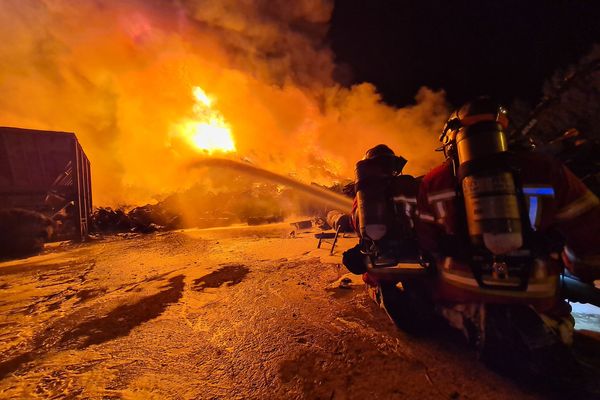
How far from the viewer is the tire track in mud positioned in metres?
2.71

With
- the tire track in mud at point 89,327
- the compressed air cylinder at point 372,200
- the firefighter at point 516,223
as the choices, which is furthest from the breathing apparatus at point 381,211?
the tire track in mud at point 89,327

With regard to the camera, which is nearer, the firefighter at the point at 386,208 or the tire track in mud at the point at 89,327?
the tire track in mud at the point at 89,327

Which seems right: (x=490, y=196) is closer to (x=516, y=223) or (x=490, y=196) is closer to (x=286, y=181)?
(x=516, y=223)

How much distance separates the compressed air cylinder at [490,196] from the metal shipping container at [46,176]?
14.6m

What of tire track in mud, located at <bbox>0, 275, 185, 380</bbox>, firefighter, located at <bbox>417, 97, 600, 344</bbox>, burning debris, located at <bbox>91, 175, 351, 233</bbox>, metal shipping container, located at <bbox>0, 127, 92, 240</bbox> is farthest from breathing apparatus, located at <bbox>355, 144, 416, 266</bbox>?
metal shipping container, located at <bbox>0, 127, 92, 240</bbox>

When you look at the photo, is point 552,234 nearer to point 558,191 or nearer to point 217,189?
point 558,191

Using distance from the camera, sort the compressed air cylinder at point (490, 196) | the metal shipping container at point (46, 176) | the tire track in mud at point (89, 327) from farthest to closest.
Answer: the metal shipping container at point (46, 176)
the tire track in mud at point (89, 327)
the compressed air cylinder at point (490, 196)

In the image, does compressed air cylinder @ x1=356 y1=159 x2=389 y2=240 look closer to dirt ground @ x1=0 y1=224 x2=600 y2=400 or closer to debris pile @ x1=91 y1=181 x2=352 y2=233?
dirt ground @ x1=0 y1=224 x2=600 y2=400

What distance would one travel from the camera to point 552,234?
6.78ft

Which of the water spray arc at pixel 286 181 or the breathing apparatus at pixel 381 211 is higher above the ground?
the water spray arc at pixel 286 181

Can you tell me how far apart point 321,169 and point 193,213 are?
9972 millimetres

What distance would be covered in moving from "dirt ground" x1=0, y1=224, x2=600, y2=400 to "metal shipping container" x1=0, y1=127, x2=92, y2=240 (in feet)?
24.5

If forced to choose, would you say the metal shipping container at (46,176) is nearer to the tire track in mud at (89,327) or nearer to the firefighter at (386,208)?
the tire track in mud at (89,327)

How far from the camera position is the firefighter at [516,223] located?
6.37ft
